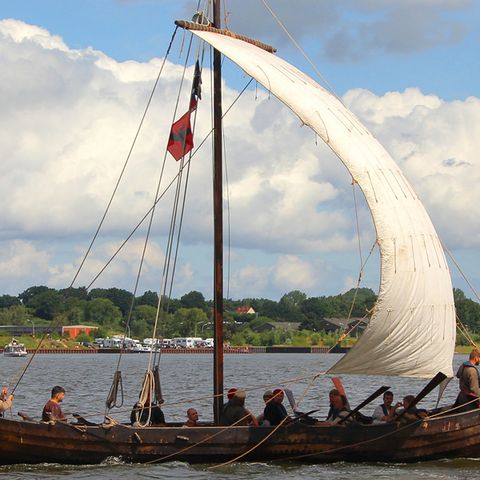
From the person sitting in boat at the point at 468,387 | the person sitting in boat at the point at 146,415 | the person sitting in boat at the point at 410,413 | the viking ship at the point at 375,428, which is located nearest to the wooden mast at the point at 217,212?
the person sitting in boat at the point at 146,415

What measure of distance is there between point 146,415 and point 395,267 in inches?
260

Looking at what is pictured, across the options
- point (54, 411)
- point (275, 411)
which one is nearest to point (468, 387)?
point (275, 411)

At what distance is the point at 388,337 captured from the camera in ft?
90.8

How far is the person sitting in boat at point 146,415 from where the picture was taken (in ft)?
92.6

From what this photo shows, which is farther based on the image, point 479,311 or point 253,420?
point 479,311

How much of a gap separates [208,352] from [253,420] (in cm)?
17078

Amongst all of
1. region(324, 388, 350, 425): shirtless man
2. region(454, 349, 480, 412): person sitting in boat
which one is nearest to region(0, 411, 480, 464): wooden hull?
region(324, 388, 350, 425): shirtless man

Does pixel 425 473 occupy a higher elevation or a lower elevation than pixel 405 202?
lower

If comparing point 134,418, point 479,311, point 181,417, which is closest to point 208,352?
point 479,311

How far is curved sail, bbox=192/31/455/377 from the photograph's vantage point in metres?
27.7

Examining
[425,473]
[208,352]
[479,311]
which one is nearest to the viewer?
[425,473]

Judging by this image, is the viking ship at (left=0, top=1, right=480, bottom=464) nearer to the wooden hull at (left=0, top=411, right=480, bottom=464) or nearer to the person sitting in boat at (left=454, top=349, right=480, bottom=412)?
the wooden hull at (left=0, top=411, right=480, bottom=464)

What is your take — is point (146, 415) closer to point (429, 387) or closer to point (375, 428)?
point (375, 428)

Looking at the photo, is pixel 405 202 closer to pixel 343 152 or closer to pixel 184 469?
pixel 343 152
